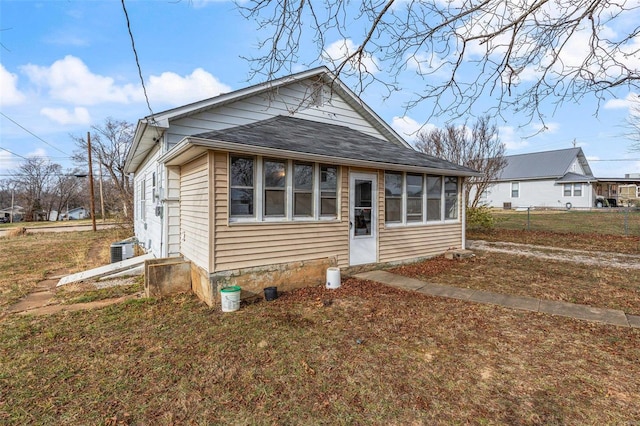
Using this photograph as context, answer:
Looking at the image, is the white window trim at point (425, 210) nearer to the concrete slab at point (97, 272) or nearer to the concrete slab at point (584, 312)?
the concrete slab at point (584, 312)

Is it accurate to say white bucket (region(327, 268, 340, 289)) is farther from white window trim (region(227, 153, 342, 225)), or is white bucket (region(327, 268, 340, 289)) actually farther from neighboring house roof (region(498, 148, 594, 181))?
neighboring house roof (region(498, 148, 594, 181))

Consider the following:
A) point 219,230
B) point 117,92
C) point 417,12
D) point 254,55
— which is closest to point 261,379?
point 219,230

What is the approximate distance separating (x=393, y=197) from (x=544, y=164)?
31592 mm

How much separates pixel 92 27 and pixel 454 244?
374 inches

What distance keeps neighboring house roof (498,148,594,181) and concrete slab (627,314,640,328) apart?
90.2ft

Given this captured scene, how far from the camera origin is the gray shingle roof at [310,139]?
18.5 feet

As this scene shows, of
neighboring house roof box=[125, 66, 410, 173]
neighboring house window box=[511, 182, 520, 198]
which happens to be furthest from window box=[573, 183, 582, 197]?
neighboring house roof box=[125, 66, 410, 173]

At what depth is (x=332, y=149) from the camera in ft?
21.9

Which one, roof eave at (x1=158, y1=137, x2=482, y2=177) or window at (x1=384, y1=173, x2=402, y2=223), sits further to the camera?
window at (x1=384, y1=173, x2=402, y2=223)

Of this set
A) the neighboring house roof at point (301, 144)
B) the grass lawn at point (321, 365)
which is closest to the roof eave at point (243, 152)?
the neighboring house roof at point (301, 144)

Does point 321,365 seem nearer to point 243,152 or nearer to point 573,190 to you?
point 243,152

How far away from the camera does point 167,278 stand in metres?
5.95

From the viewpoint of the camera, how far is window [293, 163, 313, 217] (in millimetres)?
6059

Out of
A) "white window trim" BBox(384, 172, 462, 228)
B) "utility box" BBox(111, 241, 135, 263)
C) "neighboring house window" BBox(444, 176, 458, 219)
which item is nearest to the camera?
"white window trim" BBox(384, 172, 462, 228)
